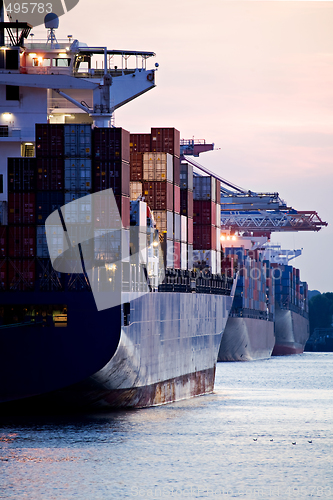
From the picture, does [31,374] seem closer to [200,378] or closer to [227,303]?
[200,378]

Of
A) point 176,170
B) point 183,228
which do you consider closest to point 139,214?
point 176,170

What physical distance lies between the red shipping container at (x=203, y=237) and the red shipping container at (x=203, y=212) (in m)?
0.36

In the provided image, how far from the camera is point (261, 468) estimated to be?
25.0 meters

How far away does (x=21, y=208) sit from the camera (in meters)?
32.2

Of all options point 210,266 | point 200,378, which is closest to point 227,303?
point 210,266

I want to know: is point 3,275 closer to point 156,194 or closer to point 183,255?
point 156,194

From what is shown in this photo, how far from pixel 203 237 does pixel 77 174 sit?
60.6 ft

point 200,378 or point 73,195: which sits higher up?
point 73,195

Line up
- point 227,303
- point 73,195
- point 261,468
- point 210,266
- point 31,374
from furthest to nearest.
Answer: point 227,303
point 210,266
point 73,195
point 31,374
point 261,468

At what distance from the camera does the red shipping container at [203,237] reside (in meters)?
49.8

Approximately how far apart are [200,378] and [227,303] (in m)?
10.9

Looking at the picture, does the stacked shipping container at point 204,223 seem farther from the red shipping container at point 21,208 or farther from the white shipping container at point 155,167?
the red shipping container at point 21,208

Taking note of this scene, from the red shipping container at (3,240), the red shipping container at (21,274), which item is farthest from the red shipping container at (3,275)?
the red shipping container at (3,240)

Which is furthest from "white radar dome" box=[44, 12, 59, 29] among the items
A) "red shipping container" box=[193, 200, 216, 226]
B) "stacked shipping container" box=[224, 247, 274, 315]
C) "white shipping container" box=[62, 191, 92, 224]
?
"stacked shipping container" box=[224, 247, 274, 315]
